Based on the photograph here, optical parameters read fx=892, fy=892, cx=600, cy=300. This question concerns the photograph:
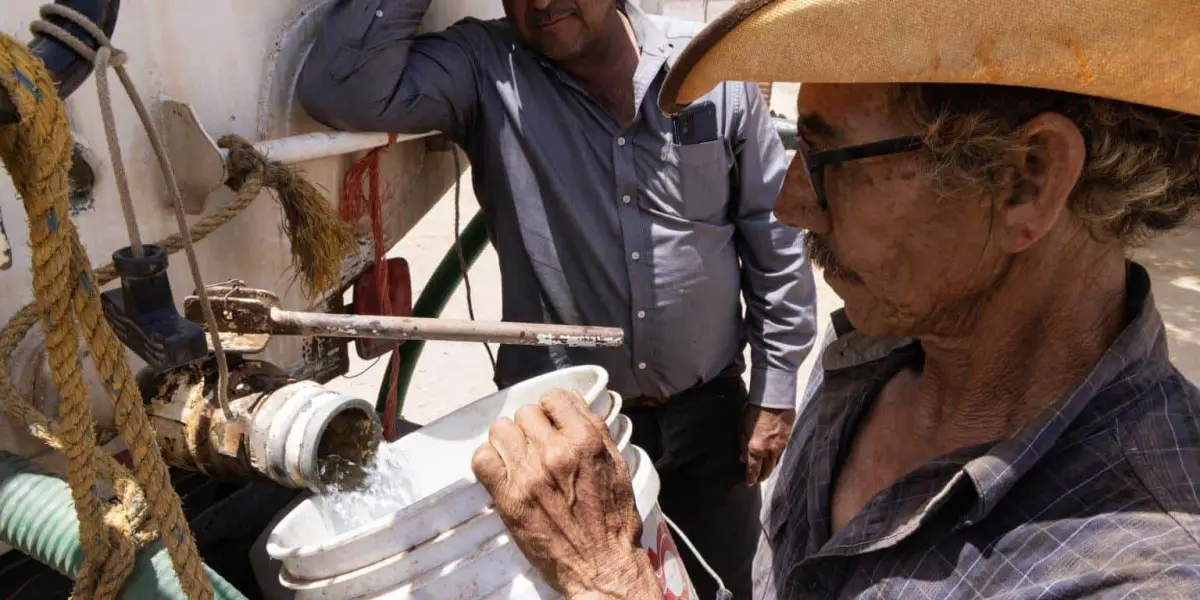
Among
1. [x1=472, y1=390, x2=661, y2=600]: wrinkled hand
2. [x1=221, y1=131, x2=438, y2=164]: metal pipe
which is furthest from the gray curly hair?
[x1=221, y1=131, x2=438, y2=164]: metal pipe

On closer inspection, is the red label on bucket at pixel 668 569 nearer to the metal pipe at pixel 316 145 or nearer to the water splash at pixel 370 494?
the water splash at pixel 370 494

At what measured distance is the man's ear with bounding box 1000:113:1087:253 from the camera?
0.91 metres

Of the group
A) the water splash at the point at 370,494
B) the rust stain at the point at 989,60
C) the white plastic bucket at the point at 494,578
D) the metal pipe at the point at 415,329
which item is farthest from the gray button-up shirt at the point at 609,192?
the rust stain at the point at 989,60

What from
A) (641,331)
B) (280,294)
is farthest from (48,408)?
(641,331)

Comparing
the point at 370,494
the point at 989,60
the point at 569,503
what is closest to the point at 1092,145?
the point at 989,60

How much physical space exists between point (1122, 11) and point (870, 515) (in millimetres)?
638

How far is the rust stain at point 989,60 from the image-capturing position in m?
0.83

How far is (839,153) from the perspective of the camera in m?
1.05

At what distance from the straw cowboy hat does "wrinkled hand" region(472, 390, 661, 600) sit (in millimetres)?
579

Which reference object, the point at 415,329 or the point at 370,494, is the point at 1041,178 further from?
the point at 370,494

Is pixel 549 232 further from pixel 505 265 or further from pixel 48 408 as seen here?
pixel 48 408

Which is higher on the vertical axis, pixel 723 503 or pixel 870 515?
pixel 870 515

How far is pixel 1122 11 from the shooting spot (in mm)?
781

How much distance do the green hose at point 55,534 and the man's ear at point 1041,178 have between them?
1012 mm
